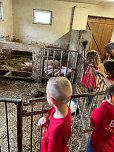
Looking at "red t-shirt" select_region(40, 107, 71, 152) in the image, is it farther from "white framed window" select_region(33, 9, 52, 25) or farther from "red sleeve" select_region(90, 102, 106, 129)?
"white framed window" select_region(33, 9, 52, 25)

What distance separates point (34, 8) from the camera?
7344mm

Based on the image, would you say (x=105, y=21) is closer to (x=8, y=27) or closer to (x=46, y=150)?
(x=8, y=27)

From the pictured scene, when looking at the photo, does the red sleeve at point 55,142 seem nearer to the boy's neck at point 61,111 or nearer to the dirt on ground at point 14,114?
the boy's neck at point 61,111

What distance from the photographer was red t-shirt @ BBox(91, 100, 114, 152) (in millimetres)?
1121

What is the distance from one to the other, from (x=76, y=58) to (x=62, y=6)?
4374 millimetres

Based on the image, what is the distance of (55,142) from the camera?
977 millimetres

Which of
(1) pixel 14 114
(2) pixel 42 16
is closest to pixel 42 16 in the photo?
(2) pixel 42 16

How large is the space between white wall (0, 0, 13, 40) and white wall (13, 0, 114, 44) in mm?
367

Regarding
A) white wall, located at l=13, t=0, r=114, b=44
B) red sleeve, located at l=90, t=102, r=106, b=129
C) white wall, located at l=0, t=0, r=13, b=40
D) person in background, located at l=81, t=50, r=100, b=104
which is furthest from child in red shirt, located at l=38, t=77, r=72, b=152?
white wall, located at l=13, t=0, r=114, b=44

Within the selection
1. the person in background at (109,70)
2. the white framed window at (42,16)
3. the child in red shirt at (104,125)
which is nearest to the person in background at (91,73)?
the person in background at (109,70)

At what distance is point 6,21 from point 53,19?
2.30 meters

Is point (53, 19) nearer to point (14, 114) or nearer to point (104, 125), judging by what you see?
point (14, 114)

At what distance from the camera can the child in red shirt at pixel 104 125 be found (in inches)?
44.1

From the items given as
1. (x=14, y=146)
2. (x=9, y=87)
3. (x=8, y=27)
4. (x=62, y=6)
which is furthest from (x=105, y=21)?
(x=14, y=146)
